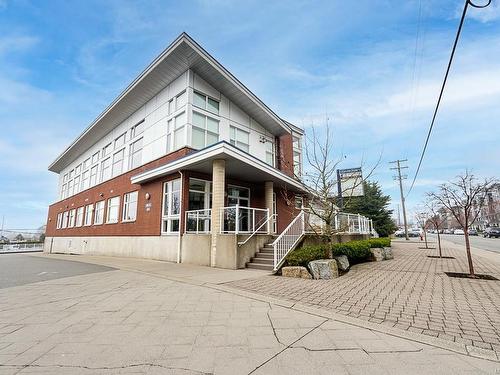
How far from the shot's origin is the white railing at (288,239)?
8445 millimetres

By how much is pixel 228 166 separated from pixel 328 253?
5712 millimetres

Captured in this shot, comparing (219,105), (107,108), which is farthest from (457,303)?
(107,108)

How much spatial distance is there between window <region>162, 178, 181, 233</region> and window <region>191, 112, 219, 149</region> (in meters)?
2.18

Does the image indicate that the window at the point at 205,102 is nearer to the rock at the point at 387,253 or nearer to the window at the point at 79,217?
the rock at the point at 387,253

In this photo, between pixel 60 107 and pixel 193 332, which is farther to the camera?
pixel 60 107

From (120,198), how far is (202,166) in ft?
26.8

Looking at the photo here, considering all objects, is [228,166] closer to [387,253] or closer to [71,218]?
[387,253]

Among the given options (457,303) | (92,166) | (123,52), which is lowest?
(457,303)

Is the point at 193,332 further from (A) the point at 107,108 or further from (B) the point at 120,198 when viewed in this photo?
(A) the point at 107,108

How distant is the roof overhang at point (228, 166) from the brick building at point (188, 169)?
0.05m

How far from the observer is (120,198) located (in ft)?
54.4

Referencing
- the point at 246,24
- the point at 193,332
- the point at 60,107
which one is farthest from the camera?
the point at 60,107

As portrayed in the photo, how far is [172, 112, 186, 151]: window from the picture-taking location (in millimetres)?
12609

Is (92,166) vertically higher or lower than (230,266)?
higher
